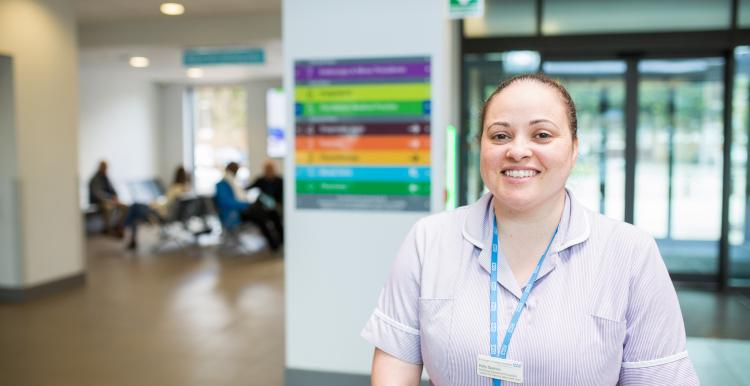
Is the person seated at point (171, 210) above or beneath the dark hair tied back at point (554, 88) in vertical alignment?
beneath

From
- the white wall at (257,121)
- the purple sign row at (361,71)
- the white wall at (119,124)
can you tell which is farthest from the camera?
the white wall at (257,121)

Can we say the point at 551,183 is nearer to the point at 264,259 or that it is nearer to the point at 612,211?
the point at 612,211

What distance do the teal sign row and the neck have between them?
8.34m

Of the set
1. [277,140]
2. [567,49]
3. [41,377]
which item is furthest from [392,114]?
[277,140]

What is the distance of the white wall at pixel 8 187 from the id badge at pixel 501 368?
5.93 m

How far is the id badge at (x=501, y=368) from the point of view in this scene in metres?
1.28

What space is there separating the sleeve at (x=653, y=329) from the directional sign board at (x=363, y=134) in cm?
218

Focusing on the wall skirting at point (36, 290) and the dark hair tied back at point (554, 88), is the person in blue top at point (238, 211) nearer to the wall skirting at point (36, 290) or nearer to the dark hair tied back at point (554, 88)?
the wall skirting at point (36, 290)

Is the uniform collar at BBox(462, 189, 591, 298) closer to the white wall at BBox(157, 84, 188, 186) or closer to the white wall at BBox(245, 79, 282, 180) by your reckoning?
the white wall at BBox(245, 79, 282, 180)

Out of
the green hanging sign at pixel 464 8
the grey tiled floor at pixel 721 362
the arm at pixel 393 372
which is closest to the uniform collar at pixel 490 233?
the arm at pixel 393 372

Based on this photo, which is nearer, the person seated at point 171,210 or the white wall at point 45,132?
the white wall at point 45,132

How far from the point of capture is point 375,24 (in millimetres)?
3469

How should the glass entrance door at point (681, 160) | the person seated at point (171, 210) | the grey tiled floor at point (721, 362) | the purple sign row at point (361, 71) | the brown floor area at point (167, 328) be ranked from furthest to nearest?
the person seated at point (171, 210) < the glass entrance door at point (681, 160) < the brown floor area at point (167, 328) < the purple sign row at point (361, 71) < the grey tiled floor at point (721, 362)

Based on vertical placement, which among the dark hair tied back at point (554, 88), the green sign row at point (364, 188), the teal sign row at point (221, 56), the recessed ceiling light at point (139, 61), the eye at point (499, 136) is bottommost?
the green sign row at point (364, 188)
